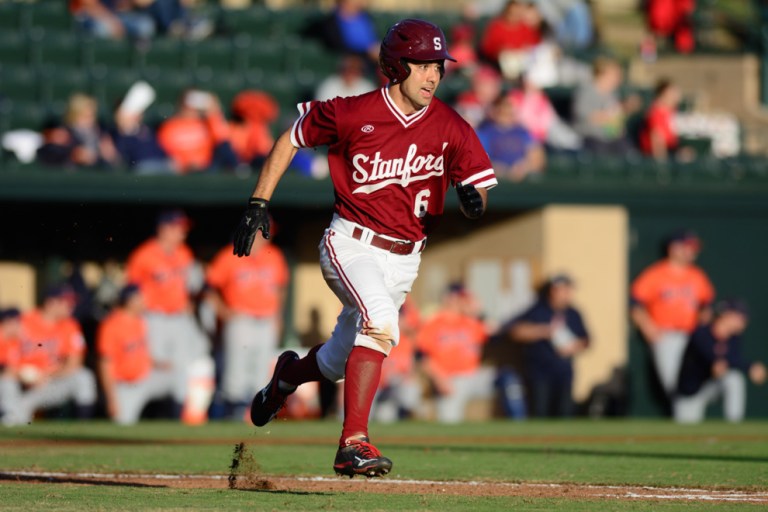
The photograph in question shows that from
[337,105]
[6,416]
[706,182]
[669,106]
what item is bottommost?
[6,416]

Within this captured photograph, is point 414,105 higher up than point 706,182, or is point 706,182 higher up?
point 706,182

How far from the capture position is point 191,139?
11.6 meters

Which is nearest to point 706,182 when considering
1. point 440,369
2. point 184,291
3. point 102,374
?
point 440,369

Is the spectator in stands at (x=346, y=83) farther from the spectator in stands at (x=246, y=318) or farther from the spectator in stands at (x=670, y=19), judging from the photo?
the spectator in stands at (x=670, y=19)

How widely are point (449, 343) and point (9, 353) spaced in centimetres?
354

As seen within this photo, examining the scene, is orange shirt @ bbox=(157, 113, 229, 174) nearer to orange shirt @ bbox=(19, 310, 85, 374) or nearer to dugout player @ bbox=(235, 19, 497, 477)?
orange shirt @ bbox=(19, 310, 85, 374)

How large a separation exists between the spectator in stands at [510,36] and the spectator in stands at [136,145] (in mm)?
4080

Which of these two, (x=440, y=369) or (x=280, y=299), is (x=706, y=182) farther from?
(x=280, y=299)

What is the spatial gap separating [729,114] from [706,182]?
11.0 ft

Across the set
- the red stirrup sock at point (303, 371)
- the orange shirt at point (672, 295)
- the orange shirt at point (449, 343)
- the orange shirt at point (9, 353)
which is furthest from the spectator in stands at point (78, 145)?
the red stirrup sock at point (303, 371)

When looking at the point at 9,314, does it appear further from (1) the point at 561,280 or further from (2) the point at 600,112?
(2) the point at 600,112

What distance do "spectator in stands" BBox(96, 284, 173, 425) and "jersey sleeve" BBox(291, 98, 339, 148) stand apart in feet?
18.8

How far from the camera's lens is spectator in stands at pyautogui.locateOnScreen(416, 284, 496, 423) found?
11758 millimetres

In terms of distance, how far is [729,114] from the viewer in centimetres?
1562
